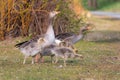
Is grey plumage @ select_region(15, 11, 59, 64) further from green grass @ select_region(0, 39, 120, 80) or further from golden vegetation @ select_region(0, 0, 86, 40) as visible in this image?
golden vegetation @ select_region(0, 0, 86, 40)

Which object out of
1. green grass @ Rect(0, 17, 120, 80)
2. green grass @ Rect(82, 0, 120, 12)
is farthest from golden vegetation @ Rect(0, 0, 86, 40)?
green grass @ Rect(82, 0, 120, 12)

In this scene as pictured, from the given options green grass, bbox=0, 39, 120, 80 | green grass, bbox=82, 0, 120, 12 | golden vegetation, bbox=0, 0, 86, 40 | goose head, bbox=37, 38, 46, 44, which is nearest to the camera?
green grass, bbox=0, 39, 120, 80

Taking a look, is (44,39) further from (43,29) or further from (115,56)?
(43,29)

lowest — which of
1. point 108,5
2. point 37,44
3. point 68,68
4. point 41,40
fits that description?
point 108,5

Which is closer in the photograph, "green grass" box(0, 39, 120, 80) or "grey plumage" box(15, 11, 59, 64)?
"green grass" box(0, 39, 120, 80)

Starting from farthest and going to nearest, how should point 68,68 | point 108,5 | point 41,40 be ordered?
point 108,5, point 41,40, point 68,68

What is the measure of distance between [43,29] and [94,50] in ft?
9.71

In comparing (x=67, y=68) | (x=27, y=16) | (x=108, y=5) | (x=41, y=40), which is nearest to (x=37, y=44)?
(x=41, y=40)

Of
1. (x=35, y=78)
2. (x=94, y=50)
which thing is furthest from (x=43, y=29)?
(x=35, y=78)

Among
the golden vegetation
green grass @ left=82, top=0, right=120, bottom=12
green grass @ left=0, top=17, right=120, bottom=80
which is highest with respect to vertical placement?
the golden vegetation

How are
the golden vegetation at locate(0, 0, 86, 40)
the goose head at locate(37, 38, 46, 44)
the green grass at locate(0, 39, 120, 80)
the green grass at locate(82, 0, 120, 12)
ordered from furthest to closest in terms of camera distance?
the green grass at locate(82, 0, 120, 12) → the golden vegetation at locate(0, 0, 86, 40) → the goose head at locate(37, 38, 46, 44) → the green grass at locate(0, 39, 120, 80)

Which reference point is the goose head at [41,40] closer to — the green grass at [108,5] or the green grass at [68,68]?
the green grass at [68,68]

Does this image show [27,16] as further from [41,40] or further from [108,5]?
[108,5]

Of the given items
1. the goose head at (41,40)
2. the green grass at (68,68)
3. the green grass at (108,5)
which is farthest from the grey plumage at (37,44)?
the green grass at (108,5)
